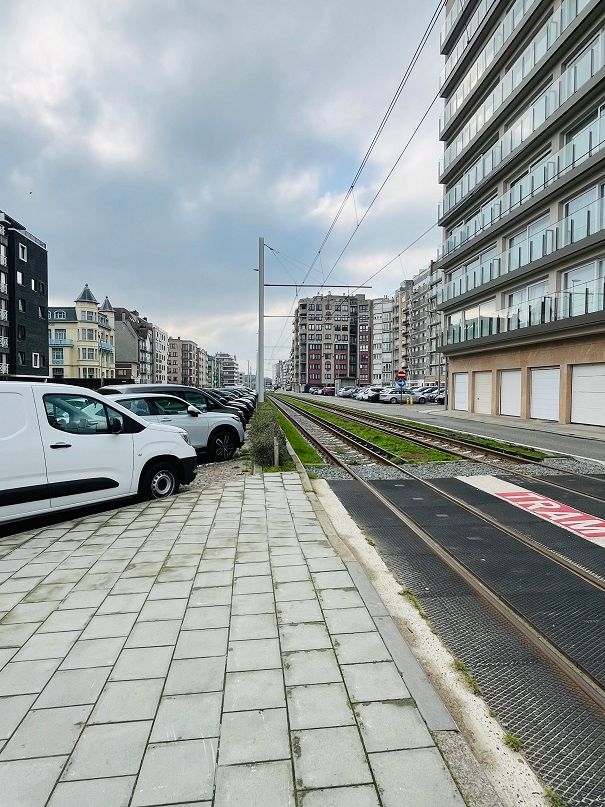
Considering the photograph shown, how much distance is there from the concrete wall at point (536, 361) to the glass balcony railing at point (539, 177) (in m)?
7.29

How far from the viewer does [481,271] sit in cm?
2705

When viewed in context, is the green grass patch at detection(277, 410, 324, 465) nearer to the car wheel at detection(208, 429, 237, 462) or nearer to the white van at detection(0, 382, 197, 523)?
the car wheel at detection(208, 429, 237, 462)

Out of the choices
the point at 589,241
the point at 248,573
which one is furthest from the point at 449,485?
the point at 589,241

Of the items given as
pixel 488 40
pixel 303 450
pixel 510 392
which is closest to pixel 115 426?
pixel 303 450

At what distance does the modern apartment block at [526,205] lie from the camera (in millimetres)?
19375

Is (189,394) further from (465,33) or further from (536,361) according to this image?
(465,33)

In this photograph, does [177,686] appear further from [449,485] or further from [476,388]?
[476,388]

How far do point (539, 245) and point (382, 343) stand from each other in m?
101

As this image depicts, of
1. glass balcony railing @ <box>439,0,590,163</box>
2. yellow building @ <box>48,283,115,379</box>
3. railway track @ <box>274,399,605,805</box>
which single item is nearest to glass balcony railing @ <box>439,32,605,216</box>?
glass balcony railing @ <box>439,0,590,163</box>

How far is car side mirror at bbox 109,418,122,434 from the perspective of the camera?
651cm

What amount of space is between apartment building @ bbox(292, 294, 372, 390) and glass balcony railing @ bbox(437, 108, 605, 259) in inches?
3991

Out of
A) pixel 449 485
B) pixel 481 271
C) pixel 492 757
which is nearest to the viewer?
pixel 492 757

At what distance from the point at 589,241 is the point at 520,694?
20.7 m

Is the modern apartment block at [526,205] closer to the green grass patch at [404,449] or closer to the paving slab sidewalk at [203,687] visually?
the green grass patch at [404,449]
